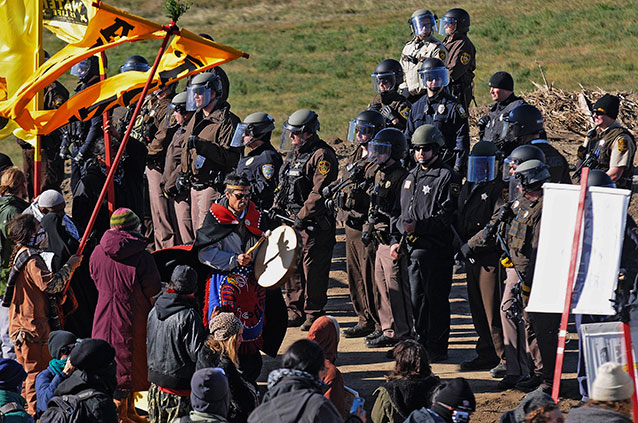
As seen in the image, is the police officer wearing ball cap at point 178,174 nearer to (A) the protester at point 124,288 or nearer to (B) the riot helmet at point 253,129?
(B) the riot helmet at point 253,129

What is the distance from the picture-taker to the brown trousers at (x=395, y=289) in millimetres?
11438

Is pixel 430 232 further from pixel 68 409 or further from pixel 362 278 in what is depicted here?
pixel 68 409

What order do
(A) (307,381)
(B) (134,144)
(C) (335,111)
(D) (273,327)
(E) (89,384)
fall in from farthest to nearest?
(C) (335,111) → (B) (134,144) → (D) (273,327) → (E) (89,384) → (A) (307,381)

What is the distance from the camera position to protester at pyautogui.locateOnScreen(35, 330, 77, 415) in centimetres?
808

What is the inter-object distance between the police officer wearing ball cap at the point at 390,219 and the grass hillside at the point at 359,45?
12645 mm

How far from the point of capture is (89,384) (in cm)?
737

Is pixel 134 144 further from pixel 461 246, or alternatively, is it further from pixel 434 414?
A: pixel 434 414

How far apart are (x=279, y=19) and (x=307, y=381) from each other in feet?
126

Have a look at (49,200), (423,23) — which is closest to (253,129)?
(49,200)

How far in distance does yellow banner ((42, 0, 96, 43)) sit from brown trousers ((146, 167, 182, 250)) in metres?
2.63

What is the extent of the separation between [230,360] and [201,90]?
6023 mm

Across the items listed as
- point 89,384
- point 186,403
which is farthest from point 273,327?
point 89,384

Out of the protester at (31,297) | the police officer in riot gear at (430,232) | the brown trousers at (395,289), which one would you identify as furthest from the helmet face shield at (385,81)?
the protester at (31,297)

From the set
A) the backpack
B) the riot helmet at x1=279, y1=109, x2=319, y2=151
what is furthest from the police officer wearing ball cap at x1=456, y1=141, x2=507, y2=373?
the backpack
